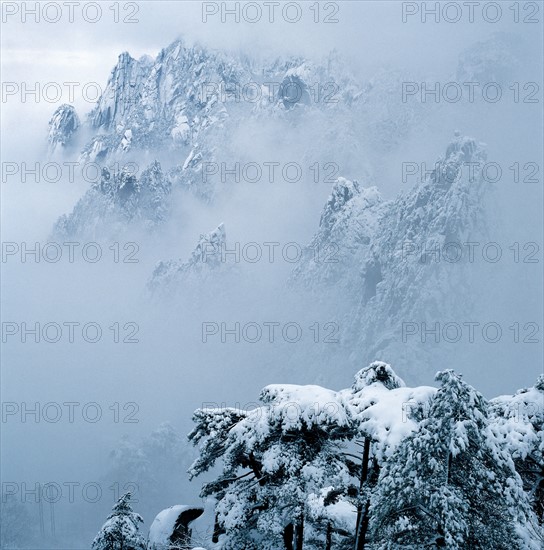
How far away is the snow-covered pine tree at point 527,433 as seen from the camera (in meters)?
13.6

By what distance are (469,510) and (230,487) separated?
6.08m

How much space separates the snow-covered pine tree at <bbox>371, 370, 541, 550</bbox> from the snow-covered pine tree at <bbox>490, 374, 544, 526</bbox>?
62.2 inches

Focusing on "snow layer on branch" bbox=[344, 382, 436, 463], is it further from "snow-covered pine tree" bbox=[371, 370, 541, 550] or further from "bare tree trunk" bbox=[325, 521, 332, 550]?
"bare tree trunk" bbox=[325, 521, 332, 550]

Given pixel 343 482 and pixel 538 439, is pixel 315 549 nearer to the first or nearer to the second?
pixel 343 482

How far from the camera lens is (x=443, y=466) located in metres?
11.6

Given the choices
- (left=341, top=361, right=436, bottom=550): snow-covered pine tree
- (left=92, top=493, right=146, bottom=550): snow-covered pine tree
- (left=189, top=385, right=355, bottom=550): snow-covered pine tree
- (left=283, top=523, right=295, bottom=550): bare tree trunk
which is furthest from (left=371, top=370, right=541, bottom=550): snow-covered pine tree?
(left=92, top=493, right=146, bottom=550): snow-covered pine tree

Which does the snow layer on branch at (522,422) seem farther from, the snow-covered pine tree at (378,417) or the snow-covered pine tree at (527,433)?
the snow-covered pine tree at (378,417)

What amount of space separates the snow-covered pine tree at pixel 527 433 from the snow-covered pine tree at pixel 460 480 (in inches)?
62.2

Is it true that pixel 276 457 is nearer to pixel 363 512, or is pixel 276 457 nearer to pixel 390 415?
pixel 363 512

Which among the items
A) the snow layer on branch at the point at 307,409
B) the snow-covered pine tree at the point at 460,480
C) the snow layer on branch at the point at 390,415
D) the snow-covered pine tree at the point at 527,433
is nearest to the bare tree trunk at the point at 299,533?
the snow layer on branch at the point at 307,409

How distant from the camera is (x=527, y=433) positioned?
1375cm

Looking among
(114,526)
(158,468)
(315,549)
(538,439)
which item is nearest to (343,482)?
(538,439)

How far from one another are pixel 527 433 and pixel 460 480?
9.68 ft

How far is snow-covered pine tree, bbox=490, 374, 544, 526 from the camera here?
13.6 meters
